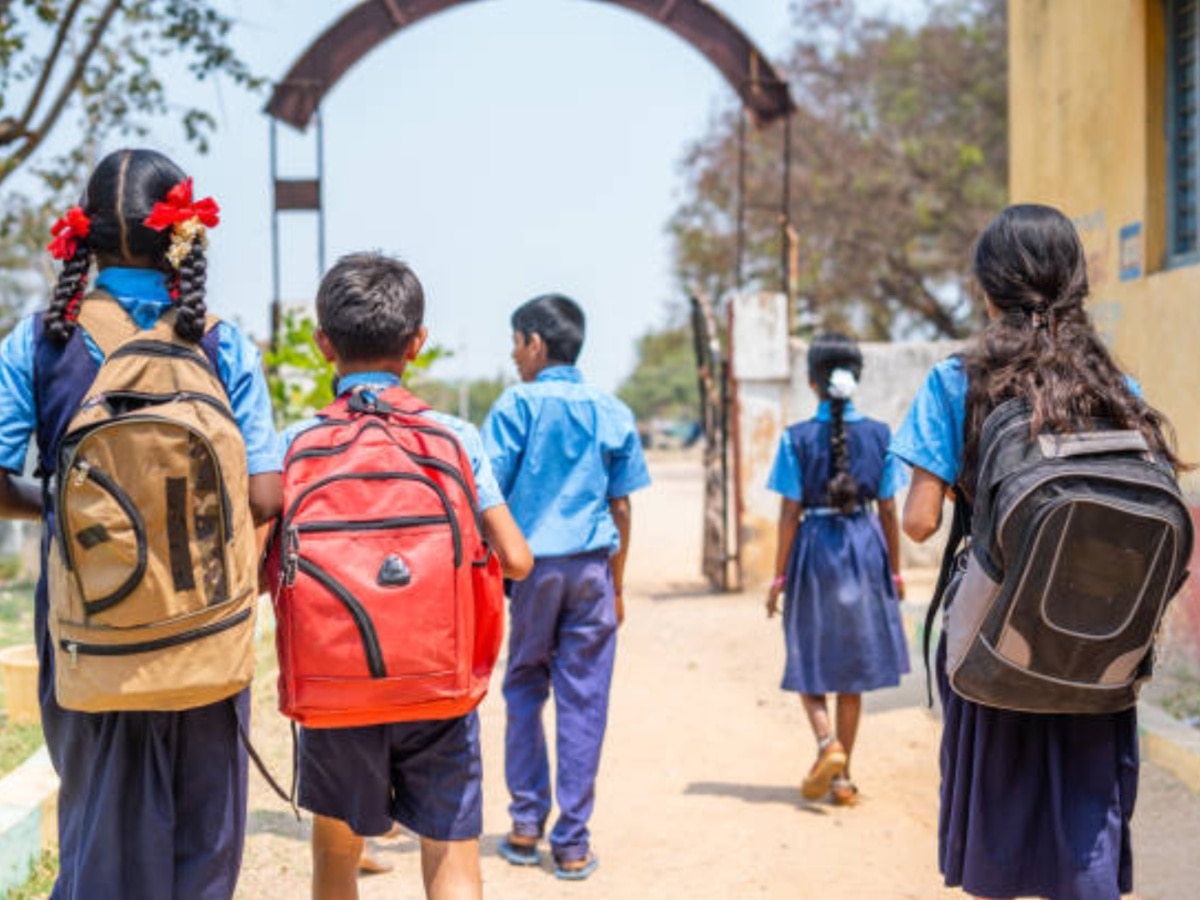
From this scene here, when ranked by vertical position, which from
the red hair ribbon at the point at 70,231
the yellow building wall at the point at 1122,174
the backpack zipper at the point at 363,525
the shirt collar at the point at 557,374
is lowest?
the backpack zipper at the point at 363,525

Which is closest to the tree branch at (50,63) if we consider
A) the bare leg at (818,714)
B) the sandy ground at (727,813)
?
the sandy ground at (727,813)

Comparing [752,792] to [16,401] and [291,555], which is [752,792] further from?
[16,401]

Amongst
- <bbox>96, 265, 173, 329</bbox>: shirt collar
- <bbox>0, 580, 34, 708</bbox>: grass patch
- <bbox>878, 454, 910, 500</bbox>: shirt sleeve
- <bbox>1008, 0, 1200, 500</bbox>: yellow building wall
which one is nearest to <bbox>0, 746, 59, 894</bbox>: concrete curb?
<bbox>0, 580, 34, 708</bbox>: grass patch

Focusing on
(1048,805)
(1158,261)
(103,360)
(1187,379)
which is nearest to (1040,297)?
(1048,805)

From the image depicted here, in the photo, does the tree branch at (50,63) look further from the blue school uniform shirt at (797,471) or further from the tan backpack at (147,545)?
the tan backpack at (147,545)

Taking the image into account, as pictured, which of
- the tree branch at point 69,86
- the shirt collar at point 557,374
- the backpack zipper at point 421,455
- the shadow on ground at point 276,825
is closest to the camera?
the backpack zipper at point 421,455

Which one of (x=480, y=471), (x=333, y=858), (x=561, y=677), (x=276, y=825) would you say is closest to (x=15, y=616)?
(x=276, y=825)

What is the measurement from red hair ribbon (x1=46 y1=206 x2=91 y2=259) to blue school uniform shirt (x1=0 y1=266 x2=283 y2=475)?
80 millimetres

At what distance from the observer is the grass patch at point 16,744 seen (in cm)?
500

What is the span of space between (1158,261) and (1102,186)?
0.66 m

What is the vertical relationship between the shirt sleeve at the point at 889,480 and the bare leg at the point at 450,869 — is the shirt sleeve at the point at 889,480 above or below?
above

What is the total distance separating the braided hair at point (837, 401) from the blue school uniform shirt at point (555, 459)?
1.07 meters

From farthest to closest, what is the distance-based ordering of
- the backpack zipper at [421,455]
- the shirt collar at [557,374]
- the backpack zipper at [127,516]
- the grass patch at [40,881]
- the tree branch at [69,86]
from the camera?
1. the tree branch at [69,86]
2. the shirt collar at [557,374]
3. the grass patch at [40,881]
4. the backpack zipper at [421,455]
5. the backpack zipper at [127,516]

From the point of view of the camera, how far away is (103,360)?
110 inches
